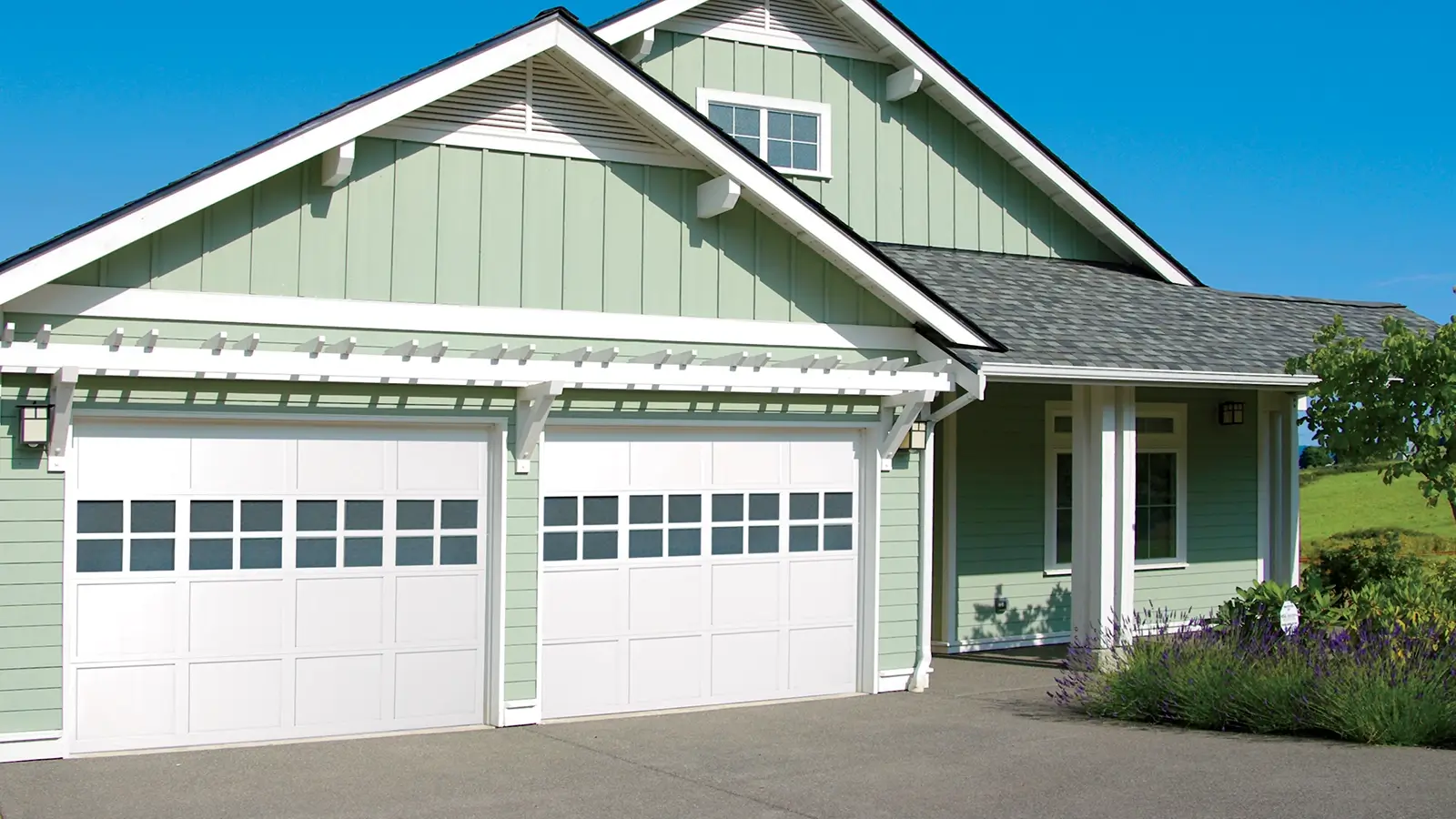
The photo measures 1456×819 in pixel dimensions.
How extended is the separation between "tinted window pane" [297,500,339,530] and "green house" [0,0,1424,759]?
0.06 ft

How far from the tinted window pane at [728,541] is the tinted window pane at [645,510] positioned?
0.52m

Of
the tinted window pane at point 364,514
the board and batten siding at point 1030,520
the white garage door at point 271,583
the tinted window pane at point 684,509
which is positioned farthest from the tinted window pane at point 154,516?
the board and batten siding at point 1030,520

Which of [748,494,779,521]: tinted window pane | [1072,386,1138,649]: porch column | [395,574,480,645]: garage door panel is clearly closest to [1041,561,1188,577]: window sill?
[1072,386,1138,649]: porch column

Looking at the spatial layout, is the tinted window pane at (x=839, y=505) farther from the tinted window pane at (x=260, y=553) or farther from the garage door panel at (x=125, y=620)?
the garage door panel at (x=125, y=620)

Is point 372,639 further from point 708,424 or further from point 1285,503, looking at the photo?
point 1285,503

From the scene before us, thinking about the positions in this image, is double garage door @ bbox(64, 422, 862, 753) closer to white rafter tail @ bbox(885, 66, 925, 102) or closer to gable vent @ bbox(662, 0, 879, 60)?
white rafter tail @ bbox(885, 66, 925, 102)

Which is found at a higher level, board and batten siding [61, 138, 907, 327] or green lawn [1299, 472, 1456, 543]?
board and batten siding [61, 138, 907, 327]

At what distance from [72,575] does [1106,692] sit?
7.30m

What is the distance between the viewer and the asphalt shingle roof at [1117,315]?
12945 millimetres

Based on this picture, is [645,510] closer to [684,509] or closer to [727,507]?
[684,509]

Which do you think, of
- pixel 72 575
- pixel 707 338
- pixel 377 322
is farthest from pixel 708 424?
pixel 72 575

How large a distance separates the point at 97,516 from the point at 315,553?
1.40m

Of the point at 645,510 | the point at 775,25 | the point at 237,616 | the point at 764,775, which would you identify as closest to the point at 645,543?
the point at 645,510

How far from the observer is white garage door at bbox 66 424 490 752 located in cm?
922
